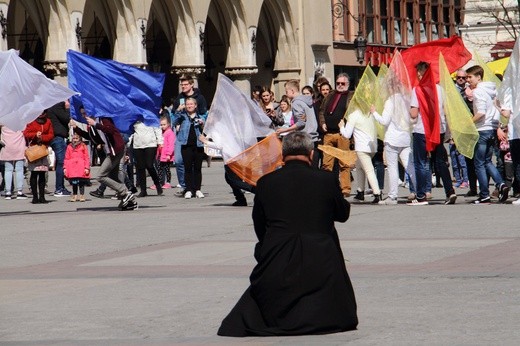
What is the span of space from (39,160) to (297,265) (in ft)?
52.1

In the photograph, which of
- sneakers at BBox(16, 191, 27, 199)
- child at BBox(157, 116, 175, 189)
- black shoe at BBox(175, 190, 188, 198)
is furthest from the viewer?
child at BBox(157, 116, 175, 189)

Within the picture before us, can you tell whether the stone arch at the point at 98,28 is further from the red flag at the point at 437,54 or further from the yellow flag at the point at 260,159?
the yellow flag at the point at 260,159

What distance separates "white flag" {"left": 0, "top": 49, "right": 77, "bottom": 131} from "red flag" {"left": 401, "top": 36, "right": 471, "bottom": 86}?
191 inches

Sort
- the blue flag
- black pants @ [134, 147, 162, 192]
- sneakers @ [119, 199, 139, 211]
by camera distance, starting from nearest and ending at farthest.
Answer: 1. sneakers @ [119, 199, 139, 211]
2. the blue flag
3. black pants @ [134, 147, 162, 192]

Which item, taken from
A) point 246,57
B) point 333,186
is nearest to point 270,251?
point 333,186

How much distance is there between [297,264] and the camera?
30.8ft

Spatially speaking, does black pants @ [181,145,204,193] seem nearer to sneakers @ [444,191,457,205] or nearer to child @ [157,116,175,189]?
child @ [157,116,175,189]

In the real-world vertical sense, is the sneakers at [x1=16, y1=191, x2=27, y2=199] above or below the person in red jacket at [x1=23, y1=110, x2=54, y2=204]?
below

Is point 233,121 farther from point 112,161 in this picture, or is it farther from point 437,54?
point 437,54

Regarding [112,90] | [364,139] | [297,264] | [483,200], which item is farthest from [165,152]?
[297,264]

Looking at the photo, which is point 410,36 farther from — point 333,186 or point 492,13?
point 333,186

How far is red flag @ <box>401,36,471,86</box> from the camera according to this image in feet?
75.3

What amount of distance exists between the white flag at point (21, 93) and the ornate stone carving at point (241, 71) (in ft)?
92.6

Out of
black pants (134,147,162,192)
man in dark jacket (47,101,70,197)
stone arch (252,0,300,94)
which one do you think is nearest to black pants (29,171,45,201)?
man in dark jacket (47,101,70,197)
